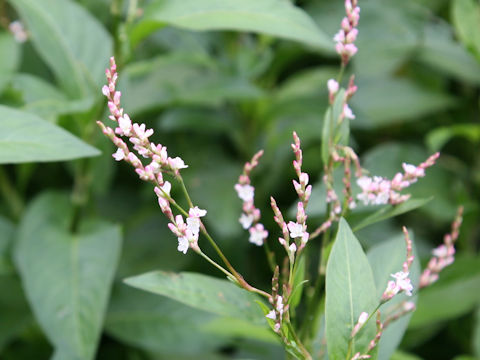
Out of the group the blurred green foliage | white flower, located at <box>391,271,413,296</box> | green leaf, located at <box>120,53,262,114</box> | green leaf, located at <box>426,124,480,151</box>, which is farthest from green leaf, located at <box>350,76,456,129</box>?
white flower, located at <box>391,271,413,296</box>

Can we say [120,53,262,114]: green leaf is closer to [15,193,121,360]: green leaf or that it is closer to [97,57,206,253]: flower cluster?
[15,193,121,360]: green leaf

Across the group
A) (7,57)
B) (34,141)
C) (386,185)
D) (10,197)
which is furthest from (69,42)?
(386,185)

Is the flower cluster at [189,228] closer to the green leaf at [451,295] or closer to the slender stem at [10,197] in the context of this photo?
the green leaf at [451,295]

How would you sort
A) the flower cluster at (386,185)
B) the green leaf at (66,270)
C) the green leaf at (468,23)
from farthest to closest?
the green leaf at (468,23) < the green leaf at (66,270) < the flower cluster at (386,185)

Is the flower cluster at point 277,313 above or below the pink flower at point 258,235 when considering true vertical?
above

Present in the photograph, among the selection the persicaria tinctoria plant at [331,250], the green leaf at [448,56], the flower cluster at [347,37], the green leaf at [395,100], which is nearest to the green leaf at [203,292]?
the persicaria tinctoria plant at [331,250]

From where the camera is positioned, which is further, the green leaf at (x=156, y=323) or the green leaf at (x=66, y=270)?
the green leaf at (x=156, y=323)
